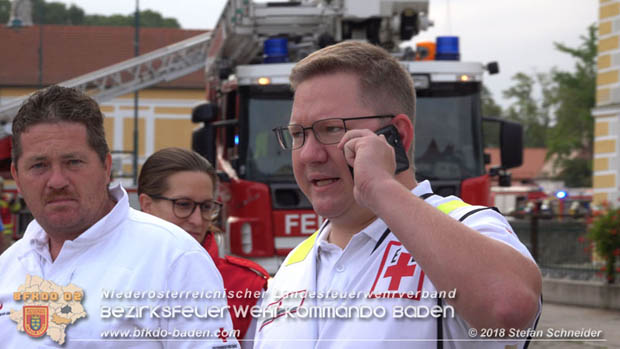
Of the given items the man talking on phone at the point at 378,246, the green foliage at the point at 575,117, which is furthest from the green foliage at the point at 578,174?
the man talking on phone at the point at 378,246

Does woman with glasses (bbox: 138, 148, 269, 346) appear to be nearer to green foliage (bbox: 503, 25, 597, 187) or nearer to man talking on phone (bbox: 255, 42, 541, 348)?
man talking on phone (bbox: 255, 42, 541, 348)

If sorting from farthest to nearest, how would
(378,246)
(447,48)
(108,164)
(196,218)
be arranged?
(447,48), (196,218), (108,164), (378,246)

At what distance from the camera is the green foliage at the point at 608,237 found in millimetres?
13203

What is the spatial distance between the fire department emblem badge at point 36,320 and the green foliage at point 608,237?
38.6 feet

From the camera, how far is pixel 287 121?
9828 mm

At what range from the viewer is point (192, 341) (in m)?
2.75

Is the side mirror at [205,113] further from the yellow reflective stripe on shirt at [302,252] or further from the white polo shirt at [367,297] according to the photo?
the white polo shirt at [367,297]

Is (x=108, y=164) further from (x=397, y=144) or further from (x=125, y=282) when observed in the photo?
(x=397, y=144)

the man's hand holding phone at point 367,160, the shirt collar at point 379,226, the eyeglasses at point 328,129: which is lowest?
the shirt collar at point 379,226

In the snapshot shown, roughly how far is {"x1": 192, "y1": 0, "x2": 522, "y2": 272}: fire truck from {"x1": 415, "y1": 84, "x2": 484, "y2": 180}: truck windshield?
0.01 meters

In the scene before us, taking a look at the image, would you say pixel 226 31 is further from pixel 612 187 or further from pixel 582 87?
pixel 582 87

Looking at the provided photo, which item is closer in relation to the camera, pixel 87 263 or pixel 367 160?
pixel 367 160

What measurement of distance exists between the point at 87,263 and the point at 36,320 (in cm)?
25

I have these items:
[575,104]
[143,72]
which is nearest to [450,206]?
[143,72]
